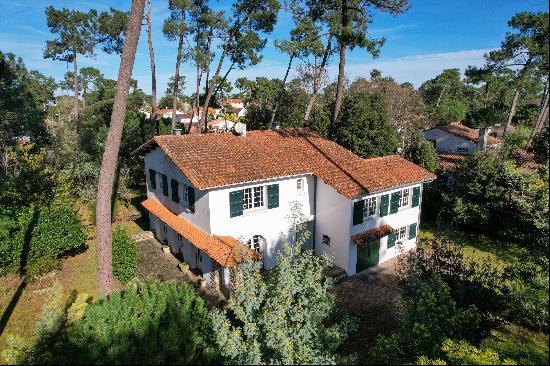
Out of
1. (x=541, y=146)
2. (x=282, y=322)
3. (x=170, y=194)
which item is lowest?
(x=282, y=322)

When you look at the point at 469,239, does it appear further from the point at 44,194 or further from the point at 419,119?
the point at 44,194

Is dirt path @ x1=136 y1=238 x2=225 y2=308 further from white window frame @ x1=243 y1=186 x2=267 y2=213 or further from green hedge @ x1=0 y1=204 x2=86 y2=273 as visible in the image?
white window frame @ x1=243 y1=186 x2=267 y2=213

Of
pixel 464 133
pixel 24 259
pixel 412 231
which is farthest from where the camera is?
pixel 464 133

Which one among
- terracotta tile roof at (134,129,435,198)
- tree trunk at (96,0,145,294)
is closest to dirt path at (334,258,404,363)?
terracotta tile roof at (134,129,435,198)

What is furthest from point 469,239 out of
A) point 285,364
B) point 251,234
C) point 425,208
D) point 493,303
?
point 285,364

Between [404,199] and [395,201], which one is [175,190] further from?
[404,199]

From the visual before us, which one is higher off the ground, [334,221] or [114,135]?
[114,135]

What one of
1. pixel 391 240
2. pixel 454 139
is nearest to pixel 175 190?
pixel 391 240

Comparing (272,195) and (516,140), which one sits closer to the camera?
(272,195)
